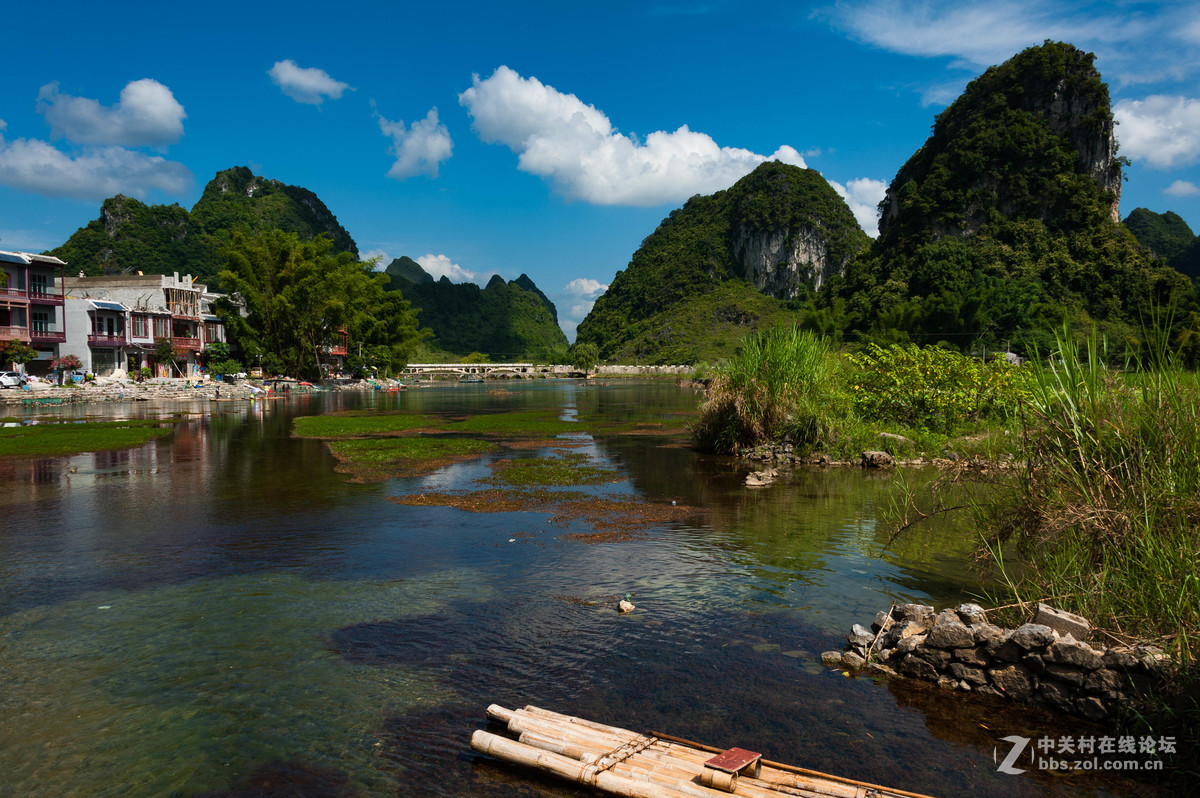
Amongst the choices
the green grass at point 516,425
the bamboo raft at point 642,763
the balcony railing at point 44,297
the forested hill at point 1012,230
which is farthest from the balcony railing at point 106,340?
the forested hill at point 1012,230

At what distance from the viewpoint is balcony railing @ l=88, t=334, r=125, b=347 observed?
61.1 meters

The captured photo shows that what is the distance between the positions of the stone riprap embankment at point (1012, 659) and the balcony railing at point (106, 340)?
72996 millimetres

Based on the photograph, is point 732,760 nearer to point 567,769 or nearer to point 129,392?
point 567,769

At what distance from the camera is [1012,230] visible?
295 feet

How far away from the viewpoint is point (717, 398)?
24953 millimetres

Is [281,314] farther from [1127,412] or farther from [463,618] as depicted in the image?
[1127,412]

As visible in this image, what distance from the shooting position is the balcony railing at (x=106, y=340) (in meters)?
61.1

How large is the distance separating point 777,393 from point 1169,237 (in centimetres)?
16261

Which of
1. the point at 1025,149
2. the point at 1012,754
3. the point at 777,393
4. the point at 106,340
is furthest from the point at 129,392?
the point at 1025,149

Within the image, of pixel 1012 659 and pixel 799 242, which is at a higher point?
pixel 799 242

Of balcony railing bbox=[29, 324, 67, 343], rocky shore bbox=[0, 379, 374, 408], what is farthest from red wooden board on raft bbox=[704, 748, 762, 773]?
balcony railing bbox=[29, 324, 67, 343]

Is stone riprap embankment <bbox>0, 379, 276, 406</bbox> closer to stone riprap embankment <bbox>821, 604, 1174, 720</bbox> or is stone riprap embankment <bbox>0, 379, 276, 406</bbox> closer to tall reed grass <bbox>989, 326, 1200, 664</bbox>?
stone riprap embankment <bbox>821, 604, 1174, 720</bbox>

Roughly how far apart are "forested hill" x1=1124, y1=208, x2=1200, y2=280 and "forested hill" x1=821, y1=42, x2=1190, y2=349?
1817 inches

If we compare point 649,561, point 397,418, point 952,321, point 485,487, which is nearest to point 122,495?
point 485,487
